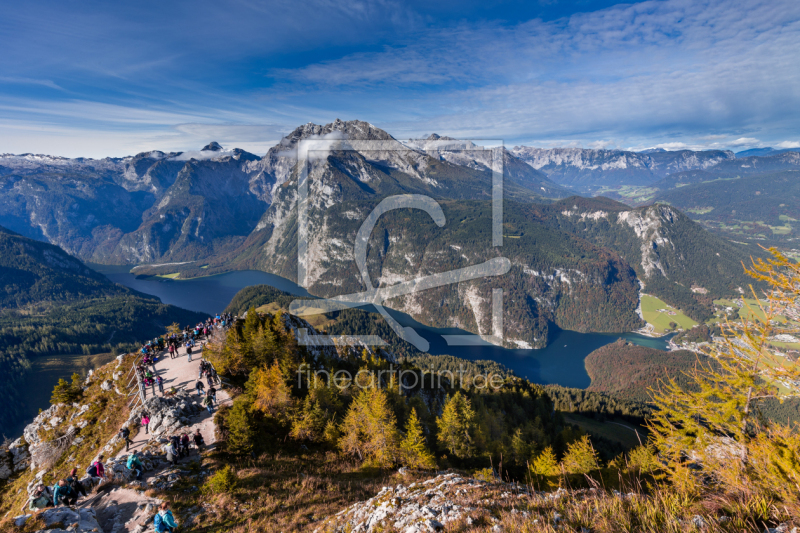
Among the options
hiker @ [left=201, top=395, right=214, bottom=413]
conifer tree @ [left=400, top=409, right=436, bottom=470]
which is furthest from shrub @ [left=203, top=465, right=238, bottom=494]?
conifer tree @ [left=400, top=409, right=436, bottom=470]

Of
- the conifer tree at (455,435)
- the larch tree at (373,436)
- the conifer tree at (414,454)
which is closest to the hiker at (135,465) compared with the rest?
the larch tree at (373,436)

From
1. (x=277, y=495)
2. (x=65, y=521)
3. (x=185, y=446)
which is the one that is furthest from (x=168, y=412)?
(x=277, y=495)

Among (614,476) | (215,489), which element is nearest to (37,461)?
(215,489)

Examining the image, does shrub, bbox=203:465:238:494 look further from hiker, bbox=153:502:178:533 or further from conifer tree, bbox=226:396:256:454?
conifer tree, bbox=226:396:256:454

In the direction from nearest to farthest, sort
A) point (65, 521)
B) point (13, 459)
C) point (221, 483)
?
point (65, 521)
point (221, 483)
point (13, 459)

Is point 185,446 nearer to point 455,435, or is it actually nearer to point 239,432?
point 239,432

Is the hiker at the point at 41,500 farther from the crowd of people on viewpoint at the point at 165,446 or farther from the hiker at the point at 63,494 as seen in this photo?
the hiker at the point at 63,494
